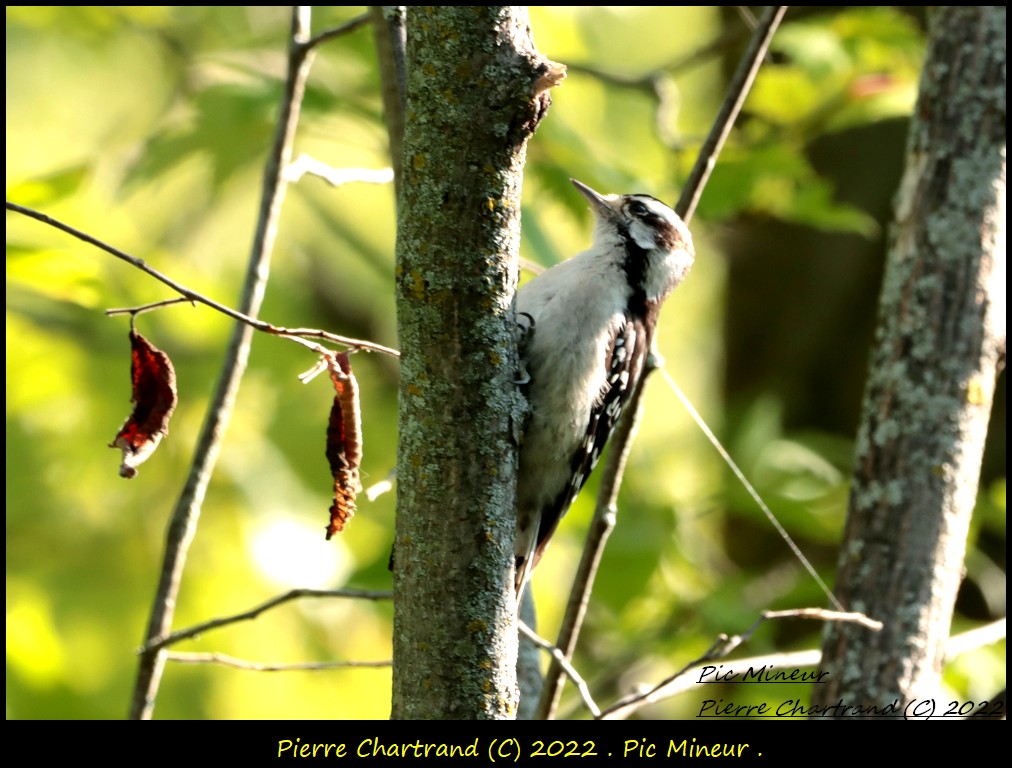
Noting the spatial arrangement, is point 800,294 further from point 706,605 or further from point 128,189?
point 128,189

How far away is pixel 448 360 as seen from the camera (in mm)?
1995

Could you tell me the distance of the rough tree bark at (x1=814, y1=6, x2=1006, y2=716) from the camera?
340 centimetres

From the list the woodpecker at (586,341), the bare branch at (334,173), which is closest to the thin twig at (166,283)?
the bare branch at (334,173)

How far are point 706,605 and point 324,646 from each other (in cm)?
307

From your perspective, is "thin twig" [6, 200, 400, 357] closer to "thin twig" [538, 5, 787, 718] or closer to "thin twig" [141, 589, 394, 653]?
"thin twig" [141, 589, 394, 653]

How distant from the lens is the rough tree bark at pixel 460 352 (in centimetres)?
193

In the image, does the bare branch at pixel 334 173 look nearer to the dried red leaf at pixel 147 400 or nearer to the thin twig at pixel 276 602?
the dried red leaf at pixel 147 400

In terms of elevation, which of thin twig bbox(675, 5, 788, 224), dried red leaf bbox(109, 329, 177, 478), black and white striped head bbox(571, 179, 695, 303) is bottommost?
dried red leaf bbox(109, 329, 177, 478)

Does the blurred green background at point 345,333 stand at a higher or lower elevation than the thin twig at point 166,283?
higher

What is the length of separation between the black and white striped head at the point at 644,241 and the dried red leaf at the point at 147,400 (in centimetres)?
228

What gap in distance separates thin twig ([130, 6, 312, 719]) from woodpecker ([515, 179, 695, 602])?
3.21 ft

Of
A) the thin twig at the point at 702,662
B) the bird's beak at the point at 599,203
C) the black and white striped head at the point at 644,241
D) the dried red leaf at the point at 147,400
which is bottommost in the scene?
the thin twig at the point at 702,662

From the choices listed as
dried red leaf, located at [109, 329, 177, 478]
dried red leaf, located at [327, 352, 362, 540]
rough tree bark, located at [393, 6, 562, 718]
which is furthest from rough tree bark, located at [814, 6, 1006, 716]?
dried red leaf, located at [109, 329, 177, 478]
